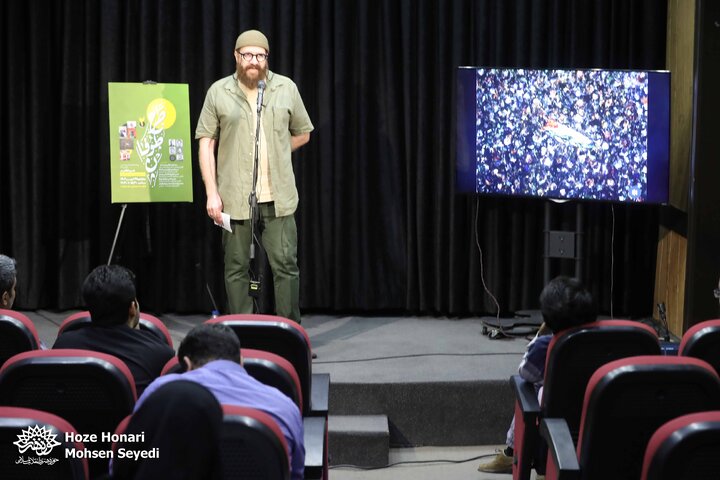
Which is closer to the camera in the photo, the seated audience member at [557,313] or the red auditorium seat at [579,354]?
the red auditorium seat at [579,354]

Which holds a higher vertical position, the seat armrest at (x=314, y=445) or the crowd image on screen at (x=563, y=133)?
the crowd image on screen at (x=563, y=133)

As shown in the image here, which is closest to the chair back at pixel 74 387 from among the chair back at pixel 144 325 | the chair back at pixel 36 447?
the chair back at pixel 36 447

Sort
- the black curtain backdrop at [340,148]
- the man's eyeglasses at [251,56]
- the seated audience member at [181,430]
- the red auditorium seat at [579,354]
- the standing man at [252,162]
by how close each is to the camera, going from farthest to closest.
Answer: the black curtain backdrop at [340,148]
the standing man at [252,162]
the man's eyeglasses at [251,56]
the red auditorium seat at [579,354]
the seated audience member at [181,430]

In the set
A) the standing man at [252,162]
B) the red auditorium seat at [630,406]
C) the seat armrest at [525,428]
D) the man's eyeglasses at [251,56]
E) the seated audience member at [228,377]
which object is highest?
the man's eyeglasses at [251,56]

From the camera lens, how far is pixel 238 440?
2375 mm

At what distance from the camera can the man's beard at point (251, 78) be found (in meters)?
5.30

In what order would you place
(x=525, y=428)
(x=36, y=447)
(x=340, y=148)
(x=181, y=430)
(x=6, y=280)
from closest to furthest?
1. (x=181, y=430)
2. (x=36, y=447)
3. (x=525, y=428)
4. (x=6, y=280)
5. (x=340, y=148)

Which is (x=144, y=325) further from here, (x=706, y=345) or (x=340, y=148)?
(x=340, y=148)

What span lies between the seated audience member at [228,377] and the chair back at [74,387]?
311 mm

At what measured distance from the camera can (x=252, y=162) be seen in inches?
214

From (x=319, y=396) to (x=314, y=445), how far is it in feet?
1.65

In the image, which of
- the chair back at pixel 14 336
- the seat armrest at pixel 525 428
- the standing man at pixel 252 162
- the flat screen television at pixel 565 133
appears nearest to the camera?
the chair back at pixel 14 336

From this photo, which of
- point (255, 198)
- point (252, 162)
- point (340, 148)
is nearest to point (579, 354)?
point (255, 198)

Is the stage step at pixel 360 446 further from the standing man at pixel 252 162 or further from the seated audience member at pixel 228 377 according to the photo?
the seated audience member at pixel 228 377
